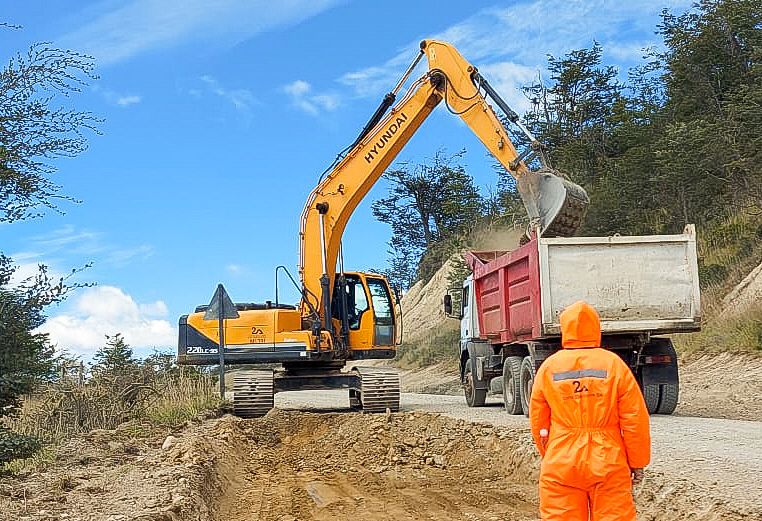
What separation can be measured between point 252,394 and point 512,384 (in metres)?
4.56

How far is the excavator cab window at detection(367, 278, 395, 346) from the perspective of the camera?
17.5 m

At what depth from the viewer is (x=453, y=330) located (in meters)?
40.3

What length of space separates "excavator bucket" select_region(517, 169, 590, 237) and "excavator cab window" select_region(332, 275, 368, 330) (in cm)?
441

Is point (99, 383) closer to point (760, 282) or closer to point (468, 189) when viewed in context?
point (760, 282)

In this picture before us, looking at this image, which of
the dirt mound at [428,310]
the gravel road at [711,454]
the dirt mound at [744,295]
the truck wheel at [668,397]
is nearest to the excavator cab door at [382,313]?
the gravel road at [711,454]

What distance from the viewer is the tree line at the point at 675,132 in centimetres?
2775

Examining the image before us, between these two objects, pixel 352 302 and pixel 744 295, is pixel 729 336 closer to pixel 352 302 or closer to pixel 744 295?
pixel 744 295

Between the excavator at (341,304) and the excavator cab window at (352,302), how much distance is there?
2cm

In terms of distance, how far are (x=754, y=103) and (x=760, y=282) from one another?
248 inches

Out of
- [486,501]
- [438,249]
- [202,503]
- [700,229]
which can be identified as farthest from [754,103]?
[438,249]

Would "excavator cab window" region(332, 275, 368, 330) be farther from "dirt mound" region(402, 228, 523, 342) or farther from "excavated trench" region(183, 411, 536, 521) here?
"dirt mound" region(402, 228, 523, 342)

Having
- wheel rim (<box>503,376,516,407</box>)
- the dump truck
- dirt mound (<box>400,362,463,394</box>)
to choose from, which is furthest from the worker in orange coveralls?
dirt mound (<box>400,362,463,394</box>)

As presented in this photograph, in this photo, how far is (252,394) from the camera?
16.2 m

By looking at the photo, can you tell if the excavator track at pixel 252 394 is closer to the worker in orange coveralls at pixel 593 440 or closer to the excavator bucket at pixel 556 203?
the excavator bucket at pixel 556 203
